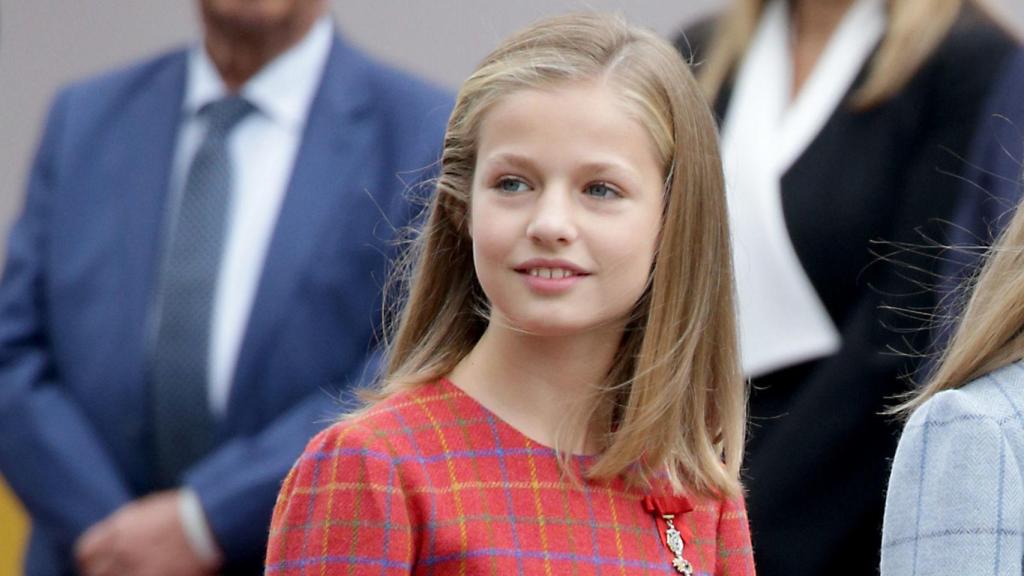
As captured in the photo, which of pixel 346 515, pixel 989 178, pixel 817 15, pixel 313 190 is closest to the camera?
pixel 346 515

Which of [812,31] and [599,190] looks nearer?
[599,190]

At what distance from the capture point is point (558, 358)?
8.90ft

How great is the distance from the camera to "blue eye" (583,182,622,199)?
2.63m

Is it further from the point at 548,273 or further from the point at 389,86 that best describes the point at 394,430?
the point at 389,86

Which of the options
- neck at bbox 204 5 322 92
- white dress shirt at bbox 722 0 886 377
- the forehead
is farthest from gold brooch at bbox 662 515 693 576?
neck at bbox 204 5 322 92

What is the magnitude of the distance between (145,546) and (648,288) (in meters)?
1.49

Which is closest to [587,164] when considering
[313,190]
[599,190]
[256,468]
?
[599,190]

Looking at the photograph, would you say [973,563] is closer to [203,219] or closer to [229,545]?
[229,545]

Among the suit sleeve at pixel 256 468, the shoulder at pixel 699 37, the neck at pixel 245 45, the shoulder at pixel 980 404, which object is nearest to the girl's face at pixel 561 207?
the shoulder at pixel 980 404

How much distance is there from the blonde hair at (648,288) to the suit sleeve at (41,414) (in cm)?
131

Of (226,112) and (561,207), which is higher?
(561,207)

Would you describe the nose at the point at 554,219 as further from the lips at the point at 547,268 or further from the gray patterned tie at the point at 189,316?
the gray patterned tie at the point at 189,316

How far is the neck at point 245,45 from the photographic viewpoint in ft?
14.0

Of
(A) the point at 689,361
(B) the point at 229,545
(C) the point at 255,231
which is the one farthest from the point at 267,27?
(A) the point at 689,361
